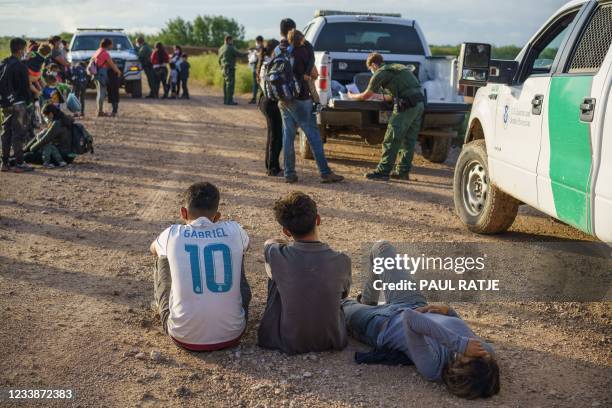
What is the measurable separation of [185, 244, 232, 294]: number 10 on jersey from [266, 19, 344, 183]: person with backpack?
4.59 meters

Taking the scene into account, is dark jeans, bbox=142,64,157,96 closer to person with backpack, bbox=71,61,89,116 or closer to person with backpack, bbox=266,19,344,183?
person with backpack, bbox=71,61,89,116

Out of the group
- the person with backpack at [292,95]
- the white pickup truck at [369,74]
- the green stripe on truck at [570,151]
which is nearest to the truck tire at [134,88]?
the white pickup truck at [369,74]

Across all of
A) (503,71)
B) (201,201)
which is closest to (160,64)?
(503,71)

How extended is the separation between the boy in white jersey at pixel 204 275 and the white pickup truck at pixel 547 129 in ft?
7.31

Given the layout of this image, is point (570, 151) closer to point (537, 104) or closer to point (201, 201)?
point (537, 104)

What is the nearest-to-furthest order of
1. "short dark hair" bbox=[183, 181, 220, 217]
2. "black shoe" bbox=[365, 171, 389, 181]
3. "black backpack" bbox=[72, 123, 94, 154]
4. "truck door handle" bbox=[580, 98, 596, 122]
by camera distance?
"short dark hair" bbox=[183, 181, 220, 217]
"truck door handle" bbox=[580, 98, 596, 122]
"black shoe" bbox=[365, 171, 389, 181]
"black backpack" bbox=[72, 123, 94, 154]

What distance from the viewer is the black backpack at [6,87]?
29.7 ft

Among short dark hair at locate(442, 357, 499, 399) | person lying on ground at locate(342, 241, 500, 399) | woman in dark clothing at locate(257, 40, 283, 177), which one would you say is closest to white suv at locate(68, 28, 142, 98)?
woman in dark clothing at locate(257, 40, 283, 177)

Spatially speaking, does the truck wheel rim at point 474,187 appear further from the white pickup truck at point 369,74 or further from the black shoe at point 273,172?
the black shoe at point 273,172

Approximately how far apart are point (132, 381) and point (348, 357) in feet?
4.13


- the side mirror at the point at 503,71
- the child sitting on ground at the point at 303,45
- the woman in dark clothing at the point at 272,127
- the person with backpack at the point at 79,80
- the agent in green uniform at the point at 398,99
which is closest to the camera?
the side mirror at the point at 503,71

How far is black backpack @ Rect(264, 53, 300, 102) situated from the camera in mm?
8383

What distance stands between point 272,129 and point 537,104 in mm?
4448

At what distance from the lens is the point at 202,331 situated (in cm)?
416
